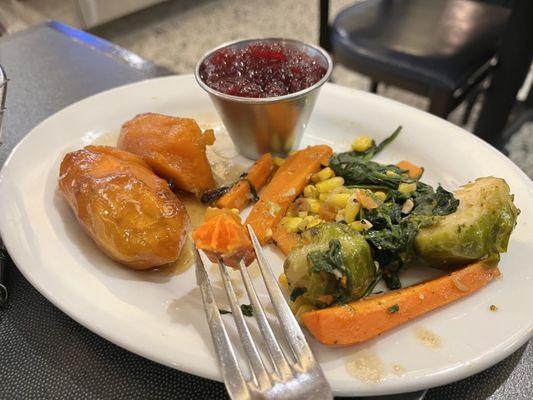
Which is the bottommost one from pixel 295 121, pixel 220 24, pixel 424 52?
pixel 220 24

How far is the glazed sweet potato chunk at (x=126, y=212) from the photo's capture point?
1451 millimetres

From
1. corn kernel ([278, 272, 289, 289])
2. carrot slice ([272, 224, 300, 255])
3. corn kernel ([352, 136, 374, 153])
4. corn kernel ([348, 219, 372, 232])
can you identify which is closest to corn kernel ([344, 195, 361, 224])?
corn kernel ([348, 219, 372, 232])

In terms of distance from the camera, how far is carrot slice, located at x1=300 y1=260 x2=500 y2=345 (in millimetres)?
1229

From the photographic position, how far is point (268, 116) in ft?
6.52

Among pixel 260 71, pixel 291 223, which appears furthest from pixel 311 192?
pixel 260 71

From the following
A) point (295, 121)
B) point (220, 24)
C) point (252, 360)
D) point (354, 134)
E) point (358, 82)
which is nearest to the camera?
point (252, 360)

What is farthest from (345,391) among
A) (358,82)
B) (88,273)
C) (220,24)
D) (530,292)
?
(220,24)

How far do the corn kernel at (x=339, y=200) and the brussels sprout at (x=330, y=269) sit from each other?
0.95 ft

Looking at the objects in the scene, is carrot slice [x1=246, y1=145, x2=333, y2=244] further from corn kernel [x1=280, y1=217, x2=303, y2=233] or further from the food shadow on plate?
the food shadow on plate

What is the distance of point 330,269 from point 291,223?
452 mm

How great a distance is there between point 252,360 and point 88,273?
23.7 inches

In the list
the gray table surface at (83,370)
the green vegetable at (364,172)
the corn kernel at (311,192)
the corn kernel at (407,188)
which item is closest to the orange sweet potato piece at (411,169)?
the green vegetable at (364,172)

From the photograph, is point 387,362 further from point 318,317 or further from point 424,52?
point 424,52

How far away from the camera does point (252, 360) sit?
3.73 feet
